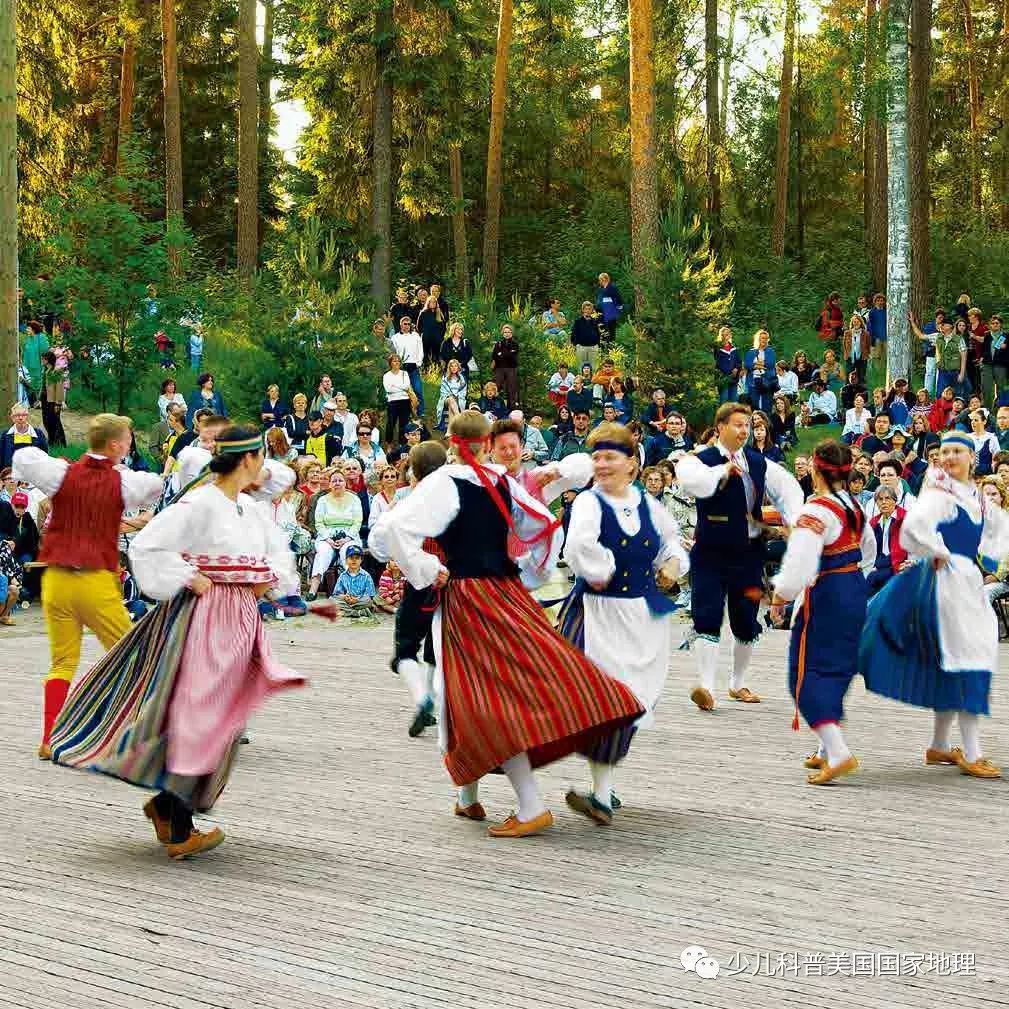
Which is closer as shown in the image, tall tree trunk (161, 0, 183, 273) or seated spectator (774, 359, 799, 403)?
seated spectator (774, 359, 799, 403)

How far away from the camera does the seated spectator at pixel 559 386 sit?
2362 centimetres

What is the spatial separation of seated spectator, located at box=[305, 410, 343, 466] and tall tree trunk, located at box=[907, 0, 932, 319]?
9.73 m

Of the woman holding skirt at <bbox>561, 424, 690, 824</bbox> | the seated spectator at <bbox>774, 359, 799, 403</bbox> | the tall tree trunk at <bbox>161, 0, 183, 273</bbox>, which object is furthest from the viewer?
Result: the tall tree trunk at <bbox>161, 0, 183, 273</bbox>

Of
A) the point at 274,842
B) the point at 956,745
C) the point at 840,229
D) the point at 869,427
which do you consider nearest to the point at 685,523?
the point at 869,427

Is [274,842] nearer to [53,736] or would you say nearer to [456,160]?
[53,736]

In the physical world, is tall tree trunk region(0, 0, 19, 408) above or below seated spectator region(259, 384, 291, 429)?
above

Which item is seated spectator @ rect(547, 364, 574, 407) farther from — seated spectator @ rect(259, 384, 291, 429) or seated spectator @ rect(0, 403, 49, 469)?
seated spectator @ rect(0, 403, 49, 469)

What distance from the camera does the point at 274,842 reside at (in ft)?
23.0

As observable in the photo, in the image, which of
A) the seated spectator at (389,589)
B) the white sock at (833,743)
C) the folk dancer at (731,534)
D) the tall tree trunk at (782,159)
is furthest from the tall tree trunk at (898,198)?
the tall tree trunk at (782,159)

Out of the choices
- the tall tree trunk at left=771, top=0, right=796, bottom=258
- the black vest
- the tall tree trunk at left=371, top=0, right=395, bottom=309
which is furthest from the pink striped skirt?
the tall tree trunk at left=771, top=0, right=796, bottom=258

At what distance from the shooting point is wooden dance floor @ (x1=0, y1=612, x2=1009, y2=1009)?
16.6 feet

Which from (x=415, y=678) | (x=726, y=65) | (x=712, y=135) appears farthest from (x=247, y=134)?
(x=415, y=678)

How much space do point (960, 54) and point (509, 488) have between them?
129ft

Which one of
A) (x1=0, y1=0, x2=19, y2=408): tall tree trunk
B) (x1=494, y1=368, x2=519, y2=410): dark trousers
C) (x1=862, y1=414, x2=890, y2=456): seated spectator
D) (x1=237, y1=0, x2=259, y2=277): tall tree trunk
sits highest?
(x1=237, y1=0, x2=259, y2=277): tall tree trunk
